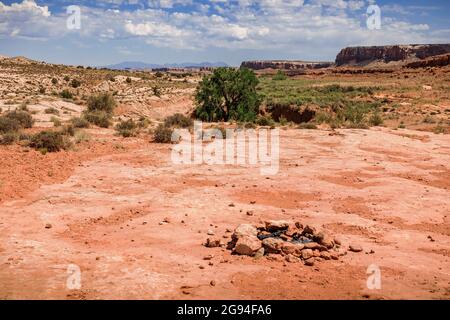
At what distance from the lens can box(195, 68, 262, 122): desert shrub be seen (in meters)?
27.5

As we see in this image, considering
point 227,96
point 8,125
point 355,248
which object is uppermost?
point 227,96

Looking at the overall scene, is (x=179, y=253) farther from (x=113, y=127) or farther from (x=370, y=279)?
(x=113, y=127)

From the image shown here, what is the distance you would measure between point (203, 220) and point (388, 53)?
385 feet

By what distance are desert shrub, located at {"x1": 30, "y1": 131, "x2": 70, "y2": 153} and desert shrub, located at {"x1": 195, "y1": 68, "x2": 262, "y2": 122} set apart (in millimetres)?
13582

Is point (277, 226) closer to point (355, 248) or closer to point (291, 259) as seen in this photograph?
point (291, 259)

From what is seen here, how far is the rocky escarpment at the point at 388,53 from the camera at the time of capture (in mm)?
103688

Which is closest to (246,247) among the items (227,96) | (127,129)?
(127,129)

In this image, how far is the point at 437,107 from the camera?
32.2m

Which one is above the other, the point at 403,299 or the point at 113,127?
the point at 113,127

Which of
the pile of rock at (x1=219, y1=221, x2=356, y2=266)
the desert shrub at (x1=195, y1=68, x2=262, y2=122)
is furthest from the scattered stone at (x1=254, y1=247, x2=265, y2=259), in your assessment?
the desert shrub at (x1=195, y1=68, x2=262, y2=122)

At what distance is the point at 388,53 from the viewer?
11306 centimetres

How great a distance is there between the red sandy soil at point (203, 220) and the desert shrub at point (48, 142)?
0.55 m
